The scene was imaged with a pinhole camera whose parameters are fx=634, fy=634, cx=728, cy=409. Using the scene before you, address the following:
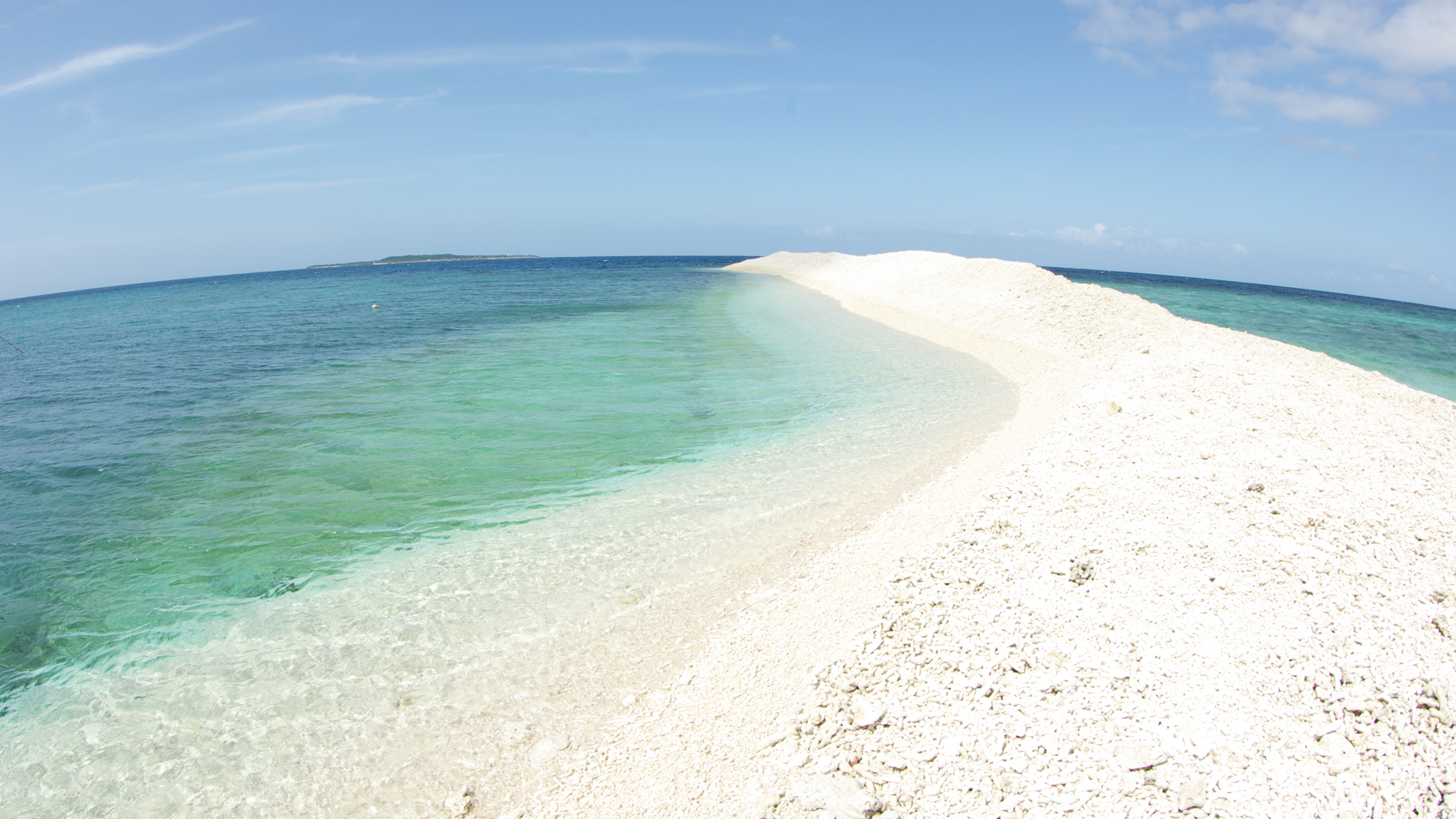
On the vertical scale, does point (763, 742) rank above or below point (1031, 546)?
below

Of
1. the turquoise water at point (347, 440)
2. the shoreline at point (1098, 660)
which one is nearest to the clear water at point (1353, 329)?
the turquoise water at point (347, 440)

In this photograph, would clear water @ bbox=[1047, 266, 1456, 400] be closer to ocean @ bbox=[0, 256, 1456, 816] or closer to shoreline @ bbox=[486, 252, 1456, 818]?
ocean @ bbox=[0, 256, 1456, 816]

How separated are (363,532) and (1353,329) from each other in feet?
126

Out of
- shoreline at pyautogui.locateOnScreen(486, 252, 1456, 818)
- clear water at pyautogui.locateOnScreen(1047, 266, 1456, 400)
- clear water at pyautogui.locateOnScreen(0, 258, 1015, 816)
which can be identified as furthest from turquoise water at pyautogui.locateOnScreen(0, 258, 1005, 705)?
clear water at pyautogui.locateOnScreen(1047, 266, 1456, 400)

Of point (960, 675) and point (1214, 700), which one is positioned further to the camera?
A: point (960, 675)

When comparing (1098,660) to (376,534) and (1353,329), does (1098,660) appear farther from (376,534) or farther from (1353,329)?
(1353,329)

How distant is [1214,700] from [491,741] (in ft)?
15.0

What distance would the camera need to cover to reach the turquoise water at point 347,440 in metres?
6.56

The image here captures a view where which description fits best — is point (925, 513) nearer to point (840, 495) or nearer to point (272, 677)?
point (840, 495)

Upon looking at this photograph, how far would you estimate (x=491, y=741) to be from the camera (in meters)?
4.36

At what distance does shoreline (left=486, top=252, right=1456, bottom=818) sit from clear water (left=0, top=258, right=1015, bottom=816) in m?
1.13

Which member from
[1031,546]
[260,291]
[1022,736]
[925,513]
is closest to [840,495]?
[925,513]

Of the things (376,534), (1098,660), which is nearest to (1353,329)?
(1098,660)

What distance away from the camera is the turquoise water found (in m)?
6.56
